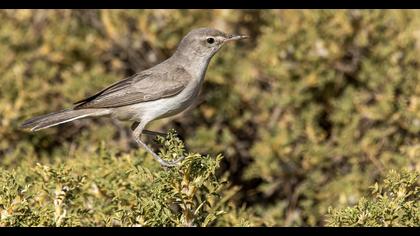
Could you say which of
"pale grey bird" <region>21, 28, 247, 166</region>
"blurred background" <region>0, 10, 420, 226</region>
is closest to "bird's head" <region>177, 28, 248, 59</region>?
"pale grey bird" <region>21, 28, 247, 166</region>

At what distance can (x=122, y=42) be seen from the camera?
284 inches

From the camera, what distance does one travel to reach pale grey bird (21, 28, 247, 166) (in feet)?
17.2

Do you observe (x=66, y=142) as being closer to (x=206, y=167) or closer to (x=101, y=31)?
(x=101, y=31)

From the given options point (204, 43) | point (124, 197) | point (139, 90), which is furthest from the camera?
point (204, 43)

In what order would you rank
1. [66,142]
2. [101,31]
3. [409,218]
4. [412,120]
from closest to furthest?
[409,218], [412,120], [66,142], [101,31]

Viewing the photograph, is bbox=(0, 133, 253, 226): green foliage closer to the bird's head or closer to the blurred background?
the bird's head

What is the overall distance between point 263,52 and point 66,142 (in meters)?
2.04

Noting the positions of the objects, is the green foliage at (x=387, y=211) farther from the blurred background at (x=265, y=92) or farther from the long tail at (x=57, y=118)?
the long tail at (x=57, y=118)

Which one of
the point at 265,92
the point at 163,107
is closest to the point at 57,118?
the point at 163,107

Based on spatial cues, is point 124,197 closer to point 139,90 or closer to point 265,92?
point 139,90

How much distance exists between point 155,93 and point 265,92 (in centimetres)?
171

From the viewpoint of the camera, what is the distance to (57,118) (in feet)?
17.3

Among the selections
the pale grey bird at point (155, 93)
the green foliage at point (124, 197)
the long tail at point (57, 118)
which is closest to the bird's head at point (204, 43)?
the pale grey bird at point (155, 93)

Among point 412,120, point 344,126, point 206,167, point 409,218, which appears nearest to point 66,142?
point 344,126
